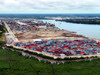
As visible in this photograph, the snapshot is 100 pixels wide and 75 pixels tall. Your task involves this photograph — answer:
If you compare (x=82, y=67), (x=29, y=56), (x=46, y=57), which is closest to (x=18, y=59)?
(x=29, y=56)

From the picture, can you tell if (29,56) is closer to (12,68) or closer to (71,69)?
(12,68)

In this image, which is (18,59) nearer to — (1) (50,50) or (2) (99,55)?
(1) (50,50)

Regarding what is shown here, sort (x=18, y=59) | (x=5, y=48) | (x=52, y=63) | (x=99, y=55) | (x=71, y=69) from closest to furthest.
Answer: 1. (x=71, y=69)
2. (x=52, y=63)
3. (x=18, y=59)
4. (x=99, y=55)
5. (x=5, y=48)

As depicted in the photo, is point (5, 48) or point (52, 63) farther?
point (5, 48)

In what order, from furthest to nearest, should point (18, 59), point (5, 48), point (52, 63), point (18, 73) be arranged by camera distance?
point (5, 48) < point (18, 59) < point (52, 63) < point (18, 73)

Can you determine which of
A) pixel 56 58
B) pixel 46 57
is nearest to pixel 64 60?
pixel 56 58

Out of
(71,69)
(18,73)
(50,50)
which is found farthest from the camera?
(50,50)
